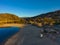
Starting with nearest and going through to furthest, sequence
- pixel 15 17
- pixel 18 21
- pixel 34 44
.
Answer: pixel 34 44, pixel 18 21, pixel 15 17

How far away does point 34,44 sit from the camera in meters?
35.3

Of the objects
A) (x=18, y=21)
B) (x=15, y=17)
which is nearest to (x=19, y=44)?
(x=18, y=21)

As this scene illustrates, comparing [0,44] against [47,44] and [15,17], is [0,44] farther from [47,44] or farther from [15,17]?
[15,17]

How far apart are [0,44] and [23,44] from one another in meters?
5.21

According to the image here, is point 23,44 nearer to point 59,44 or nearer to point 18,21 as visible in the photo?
point 59,44

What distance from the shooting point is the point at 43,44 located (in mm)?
35625

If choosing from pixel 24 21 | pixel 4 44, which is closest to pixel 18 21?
pixel 24 21

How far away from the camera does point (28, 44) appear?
35438mm

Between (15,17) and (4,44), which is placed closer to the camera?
(4,44)

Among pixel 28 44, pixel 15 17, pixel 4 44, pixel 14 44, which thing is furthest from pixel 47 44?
pixel 15 17

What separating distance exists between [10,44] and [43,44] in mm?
7373

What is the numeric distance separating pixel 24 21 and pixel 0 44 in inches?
5791

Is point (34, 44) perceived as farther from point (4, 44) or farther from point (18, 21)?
point (18, 21)

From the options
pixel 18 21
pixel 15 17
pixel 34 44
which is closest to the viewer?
pixel 34 44
